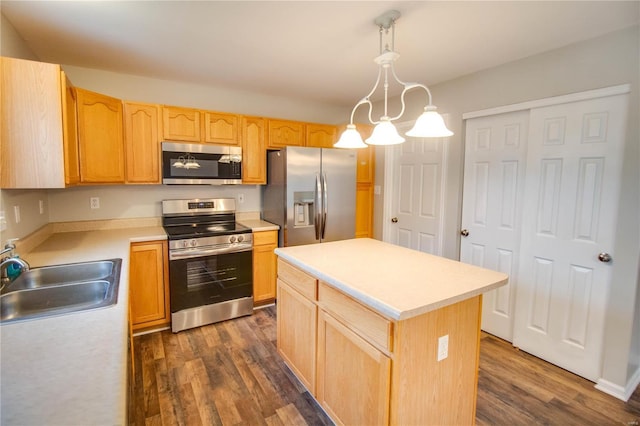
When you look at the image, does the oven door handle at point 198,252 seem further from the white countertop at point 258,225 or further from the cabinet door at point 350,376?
the cabinet door at point 350,376

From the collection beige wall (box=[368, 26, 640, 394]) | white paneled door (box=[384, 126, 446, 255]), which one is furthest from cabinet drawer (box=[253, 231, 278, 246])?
beige wall (box=[368, 26, 640, 394])

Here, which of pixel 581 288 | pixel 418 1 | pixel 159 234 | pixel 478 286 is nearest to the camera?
pixel 478 286

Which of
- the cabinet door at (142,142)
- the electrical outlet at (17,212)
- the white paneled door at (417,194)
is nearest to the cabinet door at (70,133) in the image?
the electrical outlet at (17,212)

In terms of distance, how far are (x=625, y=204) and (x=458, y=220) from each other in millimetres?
1264

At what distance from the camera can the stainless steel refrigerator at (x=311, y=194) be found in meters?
3.33

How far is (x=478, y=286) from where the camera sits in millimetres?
1502

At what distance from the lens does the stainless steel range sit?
2.87 metres

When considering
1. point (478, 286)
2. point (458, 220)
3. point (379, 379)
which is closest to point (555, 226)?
point (458, 220)

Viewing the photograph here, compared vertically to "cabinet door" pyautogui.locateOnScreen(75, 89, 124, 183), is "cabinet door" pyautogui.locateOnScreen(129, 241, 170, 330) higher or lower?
lower

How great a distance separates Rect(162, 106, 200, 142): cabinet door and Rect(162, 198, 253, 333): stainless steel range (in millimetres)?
693

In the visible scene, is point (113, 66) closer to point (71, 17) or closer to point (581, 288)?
point (71, 17)

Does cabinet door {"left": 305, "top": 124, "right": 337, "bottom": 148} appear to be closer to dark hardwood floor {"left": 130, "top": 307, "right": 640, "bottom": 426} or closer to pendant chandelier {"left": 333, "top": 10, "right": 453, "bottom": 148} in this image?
pendant chandelier {"left": 333, "top": 10, "right": 453, "bottom": 148}

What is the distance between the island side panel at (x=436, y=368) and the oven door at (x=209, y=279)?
2152 millimetres

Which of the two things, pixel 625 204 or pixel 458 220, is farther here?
pixel 458 220
